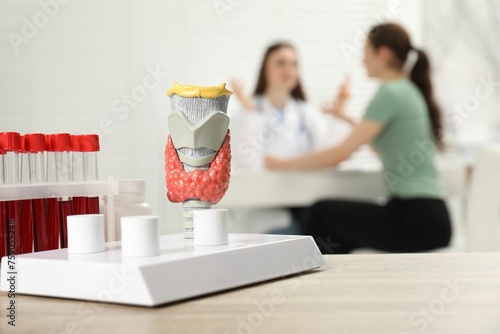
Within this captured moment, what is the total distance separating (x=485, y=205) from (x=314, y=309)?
6.20 ft

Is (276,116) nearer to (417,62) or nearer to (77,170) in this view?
(417,62)

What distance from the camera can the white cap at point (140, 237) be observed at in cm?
71

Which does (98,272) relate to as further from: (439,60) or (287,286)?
(439,60)

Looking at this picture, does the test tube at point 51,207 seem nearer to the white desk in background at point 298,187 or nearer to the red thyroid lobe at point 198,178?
the red thyroid lobe at point 198,178

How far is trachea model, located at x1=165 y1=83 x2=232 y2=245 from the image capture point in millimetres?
841

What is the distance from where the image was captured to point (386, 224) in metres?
2.50

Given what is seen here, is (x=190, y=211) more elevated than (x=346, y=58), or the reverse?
(x=346, y=58)

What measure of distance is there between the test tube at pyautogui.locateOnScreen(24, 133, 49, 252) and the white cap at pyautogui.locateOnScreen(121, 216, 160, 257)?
6.2 inches

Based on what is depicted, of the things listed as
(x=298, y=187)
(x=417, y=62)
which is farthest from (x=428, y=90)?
(x=298, y=187)

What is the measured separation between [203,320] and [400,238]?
1.95 meters

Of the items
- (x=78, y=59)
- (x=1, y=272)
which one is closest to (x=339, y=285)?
(x=1, y=272)

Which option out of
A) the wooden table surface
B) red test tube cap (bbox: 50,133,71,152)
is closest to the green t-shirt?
the wooden table surface

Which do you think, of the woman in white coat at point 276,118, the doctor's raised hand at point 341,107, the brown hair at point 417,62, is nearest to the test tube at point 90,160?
the brown hair at point 417,62

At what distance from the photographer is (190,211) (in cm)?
87
